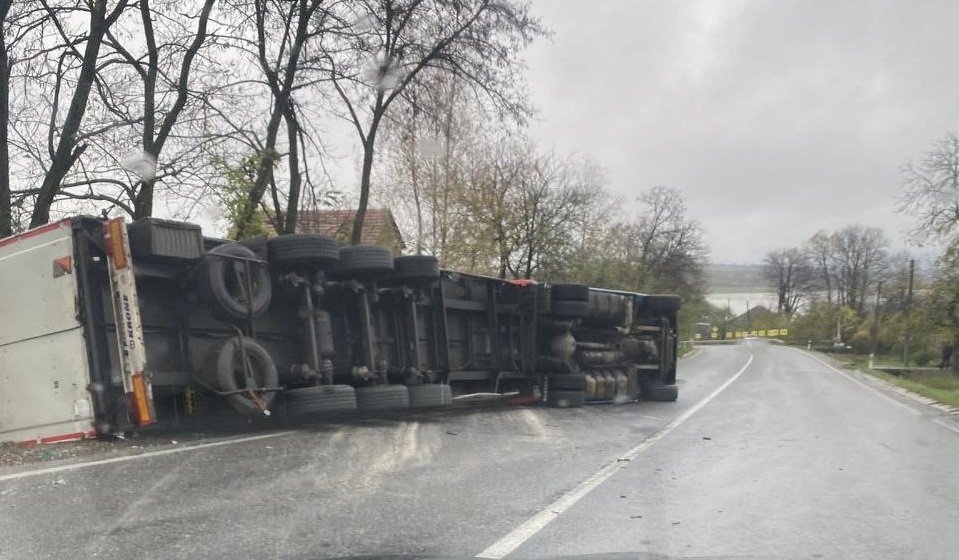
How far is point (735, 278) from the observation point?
85188 mm

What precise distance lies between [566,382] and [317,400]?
6.39 m

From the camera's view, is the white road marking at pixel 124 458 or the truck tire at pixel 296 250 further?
the truck tire at pixel 296 250

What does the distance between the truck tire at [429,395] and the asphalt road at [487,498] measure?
0.31m

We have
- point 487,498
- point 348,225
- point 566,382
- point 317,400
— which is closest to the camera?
point 487,498

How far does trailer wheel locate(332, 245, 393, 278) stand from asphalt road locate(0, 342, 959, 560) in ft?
5.87

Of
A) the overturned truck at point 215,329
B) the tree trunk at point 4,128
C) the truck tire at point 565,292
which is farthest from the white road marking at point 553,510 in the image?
the tree trunk at point 4,128

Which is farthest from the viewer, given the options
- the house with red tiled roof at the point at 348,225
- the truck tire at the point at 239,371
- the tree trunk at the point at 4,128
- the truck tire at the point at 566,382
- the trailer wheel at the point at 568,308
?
the house with red tiled roof at the point at 348,225

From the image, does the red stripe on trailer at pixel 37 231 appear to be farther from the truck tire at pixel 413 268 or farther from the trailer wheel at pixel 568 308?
the trailer wheel at pixel 568 308

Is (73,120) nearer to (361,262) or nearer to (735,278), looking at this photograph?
(361,262)

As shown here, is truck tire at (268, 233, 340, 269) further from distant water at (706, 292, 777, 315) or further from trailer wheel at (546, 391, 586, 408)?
distant water at (706, 292, 777, 315)

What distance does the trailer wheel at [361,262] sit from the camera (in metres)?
9.34

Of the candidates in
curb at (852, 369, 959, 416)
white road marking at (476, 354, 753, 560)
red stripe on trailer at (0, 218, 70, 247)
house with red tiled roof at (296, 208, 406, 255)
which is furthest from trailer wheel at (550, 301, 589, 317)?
red stripe on trailer at (0, 218, 70, 247)

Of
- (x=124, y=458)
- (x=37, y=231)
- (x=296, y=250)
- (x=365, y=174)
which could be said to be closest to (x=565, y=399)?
(x=296, y=250)

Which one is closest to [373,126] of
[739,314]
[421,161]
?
[421,161]
